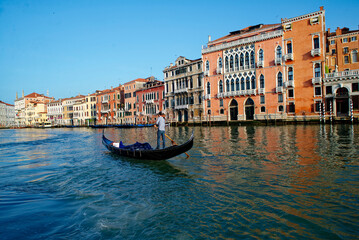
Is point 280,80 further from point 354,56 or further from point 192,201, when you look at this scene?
point 192,201

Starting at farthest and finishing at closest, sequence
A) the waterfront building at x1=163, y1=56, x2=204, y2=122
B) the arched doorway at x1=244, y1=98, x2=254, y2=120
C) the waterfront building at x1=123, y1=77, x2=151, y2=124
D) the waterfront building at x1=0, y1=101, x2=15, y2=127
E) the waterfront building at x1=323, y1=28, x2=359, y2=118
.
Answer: the waterfront building at x1=0, y1=101, x2=15, y2=127
the waterfront building at x1=123, y1=77, x2=151, y2=124
the waterfront building at x1=163, y1=56, x2=204, y2=122
the arched doorway at x1=244, y1=98, x2=254, y2=120
the waterfront building at x1=323, y1=28, x2=359, y2=118

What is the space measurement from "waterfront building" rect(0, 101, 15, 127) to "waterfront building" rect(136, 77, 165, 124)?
72.3 m

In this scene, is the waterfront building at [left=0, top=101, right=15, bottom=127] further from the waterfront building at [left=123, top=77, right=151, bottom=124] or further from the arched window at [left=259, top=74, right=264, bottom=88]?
the arched window at [left=259, top=74, right=264, bottom=88]

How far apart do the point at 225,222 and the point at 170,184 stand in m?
2.07

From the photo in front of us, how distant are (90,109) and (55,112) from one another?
19223 millimetres

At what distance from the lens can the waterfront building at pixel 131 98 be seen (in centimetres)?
4638

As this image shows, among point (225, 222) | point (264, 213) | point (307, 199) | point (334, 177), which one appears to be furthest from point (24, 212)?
point (334, 177)

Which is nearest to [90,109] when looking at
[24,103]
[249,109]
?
[24,103]

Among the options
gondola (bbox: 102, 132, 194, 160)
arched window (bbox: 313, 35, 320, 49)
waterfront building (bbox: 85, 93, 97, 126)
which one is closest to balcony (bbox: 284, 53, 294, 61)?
arched window (bbox: 313, 35, 320, 49)

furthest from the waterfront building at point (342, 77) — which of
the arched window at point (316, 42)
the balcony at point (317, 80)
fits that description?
the arched window at point (316, 42)

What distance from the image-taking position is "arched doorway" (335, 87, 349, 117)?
22812 millimetres

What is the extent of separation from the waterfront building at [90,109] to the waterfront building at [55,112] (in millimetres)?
13431

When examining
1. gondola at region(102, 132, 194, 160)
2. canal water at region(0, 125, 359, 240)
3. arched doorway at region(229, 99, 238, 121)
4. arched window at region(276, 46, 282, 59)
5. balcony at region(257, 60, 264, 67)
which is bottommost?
canal water at region(0, 125, 359, 240)

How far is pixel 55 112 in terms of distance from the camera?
236ft
